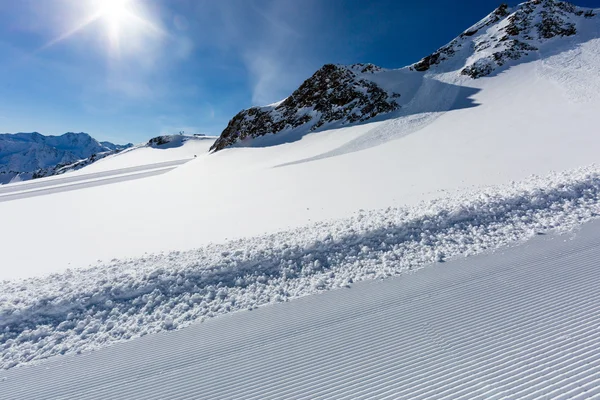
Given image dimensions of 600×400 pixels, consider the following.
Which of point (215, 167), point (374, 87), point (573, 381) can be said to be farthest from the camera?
point (374, 87)

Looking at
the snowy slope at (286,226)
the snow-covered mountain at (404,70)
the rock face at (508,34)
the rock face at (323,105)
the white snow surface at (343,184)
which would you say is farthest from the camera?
the rock face at (508,34)

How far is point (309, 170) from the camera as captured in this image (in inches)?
749

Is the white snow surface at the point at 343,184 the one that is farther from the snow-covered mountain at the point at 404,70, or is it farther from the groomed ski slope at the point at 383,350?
the snow-covered mountain at the point at 404,70

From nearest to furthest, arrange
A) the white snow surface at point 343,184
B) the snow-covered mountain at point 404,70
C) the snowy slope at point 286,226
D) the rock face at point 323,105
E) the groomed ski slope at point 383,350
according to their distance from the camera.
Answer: the groomed ski slope at point 383,350 < the snowy slope at point 286,226 < the white snow surface at point 343,184 < the snow-covered mountain at point 404,70 < the rock face at point 323,105

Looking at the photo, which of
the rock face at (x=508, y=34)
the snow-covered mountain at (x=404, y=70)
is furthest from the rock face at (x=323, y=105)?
the rock face at (x=508, y=34)

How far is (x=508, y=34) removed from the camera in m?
41.3

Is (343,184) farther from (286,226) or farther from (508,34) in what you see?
(508,34)

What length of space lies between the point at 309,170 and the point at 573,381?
16.4 m

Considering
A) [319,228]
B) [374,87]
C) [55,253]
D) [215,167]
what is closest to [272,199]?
[319,228]

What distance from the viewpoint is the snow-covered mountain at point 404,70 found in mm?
36125

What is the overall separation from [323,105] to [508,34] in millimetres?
30862

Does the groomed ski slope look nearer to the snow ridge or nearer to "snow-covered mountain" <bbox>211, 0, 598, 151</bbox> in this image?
the snow ridge

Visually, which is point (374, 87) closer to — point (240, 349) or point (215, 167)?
point (215, 167)

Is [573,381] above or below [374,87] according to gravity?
below
